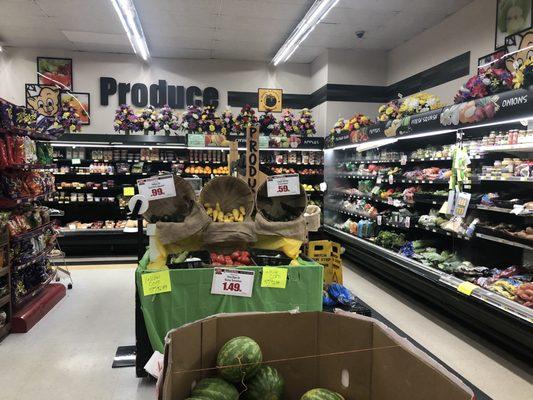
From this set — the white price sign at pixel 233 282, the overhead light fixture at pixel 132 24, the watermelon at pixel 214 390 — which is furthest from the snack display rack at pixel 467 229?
the overhead light fixture at pixel 132 24

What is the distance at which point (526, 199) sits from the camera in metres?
3.86

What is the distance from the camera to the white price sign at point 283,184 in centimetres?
325

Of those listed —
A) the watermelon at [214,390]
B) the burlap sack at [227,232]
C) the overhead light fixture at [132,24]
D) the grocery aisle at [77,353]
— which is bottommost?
the grocery aisle at [77,353]

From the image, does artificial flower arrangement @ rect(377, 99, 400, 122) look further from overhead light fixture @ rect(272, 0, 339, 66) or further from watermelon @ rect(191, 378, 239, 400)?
watermelon @ rect(191, 378, 239, 400)

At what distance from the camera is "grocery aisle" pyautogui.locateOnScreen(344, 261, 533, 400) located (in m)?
3.14

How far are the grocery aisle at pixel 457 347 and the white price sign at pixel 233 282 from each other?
6.35 feet

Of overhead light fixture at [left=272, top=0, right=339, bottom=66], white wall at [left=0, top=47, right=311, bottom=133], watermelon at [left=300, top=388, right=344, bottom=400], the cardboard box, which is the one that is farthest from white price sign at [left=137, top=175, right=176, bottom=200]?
white wall at [left=0, top=47, right=311, bottom=133]

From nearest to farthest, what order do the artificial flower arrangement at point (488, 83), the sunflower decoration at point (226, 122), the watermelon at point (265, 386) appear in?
1. the watermelon at point (265, 386)
2. the artificial flower arrangement at point (488, 83)
3. the sunflower decoration at point (226, 122)

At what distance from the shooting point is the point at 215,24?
7.00 m

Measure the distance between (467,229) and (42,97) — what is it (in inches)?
330

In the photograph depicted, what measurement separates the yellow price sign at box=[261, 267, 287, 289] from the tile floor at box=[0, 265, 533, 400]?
1.19 metres

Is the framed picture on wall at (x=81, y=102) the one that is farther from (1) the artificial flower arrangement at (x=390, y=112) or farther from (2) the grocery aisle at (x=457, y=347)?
(2) the grocery aisle at (x=457, y=347)

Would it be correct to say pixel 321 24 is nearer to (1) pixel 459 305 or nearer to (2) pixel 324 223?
(2) pixel 324 223

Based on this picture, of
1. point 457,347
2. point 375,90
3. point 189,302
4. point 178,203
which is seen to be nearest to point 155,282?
point 189,302
